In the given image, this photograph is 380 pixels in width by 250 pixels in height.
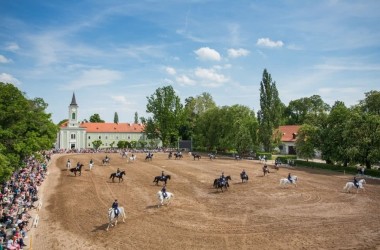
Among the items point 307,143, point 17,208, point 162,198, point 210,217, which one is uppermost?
point 307,143

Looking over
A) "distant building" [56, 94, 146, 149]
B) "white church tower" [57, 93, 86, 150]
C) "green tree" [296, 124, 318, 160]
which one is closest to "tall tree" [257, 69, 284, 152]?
"green tree" [296, 124, 318, 160]

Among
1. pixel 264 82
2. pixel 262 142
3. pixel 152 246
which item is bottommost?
pixel 152 246

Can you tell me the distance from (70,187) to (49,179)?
22.7ft

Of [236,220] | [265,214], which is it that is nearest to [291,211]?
[265,214]

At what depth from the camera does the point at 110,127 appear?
371 feet

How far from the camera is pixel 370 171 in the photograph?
139 feet

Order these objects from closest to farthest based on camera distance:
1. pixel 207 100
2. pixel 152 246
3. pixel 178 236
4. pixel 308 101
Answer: pixel 152 246 < pixel 178 236 < pixel 207 100 < pixel 308 101

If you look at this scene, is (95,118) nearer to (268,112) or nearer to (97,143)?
(97,143)

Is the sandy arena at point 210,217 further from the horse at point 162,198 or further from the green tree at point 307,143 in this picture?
the green tree at point 307,143

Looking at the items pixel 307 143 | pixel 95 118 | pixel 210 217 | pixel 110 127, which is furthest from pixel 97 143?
pixel 210 217

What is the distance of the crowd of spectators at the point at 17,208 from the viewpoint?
17.3 metres

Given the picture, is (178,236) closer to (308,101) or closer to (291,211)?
(291,211)

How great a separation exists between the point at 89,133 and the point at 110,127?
7.69 m

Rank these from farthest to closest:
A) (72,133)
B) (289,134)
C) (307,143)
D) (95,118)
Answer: (95,118) → (72,133) → (289,134) → (307,143)
